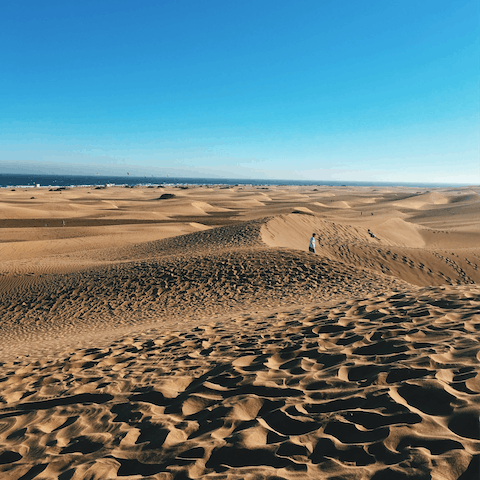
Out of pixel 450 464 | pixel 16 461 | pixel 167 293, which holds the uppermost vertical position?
pixel 450 464

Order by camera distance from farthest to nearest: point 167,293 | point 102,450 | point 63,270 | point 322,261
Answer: point 63,270 → point 322,261 → point 167,293 → point 102,450

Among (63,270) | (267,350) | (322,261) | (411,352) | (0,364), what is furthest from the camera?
(63,270)

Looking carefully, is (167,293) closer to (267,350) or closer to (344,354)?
(267,350)

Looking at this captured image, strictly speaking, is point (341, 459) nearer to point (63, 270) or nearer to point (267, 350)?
point (267, 350)

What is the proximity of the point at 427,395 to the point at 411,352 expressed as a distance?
41.3 inches

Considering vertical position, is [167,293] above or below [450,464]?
below

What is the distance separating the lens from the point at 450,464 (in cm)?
258

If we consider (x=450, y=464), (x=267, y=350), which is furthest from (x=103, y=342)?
(x=450, y=464)

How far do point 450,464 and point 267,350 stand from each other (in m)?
3.12

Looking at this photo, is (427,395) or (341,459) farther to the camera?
(427,395)

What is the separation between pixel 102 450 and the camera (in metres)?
3.42

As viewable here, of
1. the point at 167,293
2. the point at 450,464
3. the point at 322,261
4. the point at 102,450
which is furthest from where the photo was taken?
the point at 322,261

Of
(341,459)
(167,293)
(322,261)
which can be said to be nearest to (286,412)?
(341,459)

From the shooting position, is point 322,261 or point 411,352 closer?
point 411,352
